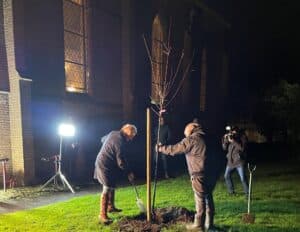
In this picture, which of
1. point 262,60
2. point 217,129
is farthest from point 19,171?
point 262,60

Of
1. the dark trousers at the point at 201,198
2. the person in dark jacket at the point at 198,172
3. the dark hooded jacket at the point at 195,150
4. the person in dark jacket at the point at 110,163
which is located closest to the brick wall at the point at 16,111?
the person in dark jacket at the point at 110,163

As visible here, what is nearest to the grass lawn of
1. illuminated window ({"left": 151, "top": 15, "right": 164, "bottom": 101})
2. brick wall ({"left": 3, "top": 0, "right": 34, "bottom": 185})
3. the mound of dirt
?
the mound of dirt

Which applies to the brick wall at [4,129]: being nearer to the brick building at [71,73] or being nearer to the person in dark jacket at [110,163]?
the brick building at [71,73]

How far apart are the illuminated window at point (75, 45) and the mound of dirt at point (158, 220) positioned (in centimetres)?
751

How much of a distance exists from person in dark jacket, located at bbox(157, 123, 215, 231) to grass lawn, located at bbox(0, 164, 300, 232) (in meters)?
0.45

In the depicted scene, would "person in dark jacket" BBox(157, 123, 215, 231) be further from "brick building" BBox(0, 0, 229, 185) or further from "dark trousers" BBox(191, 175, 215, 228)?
"brick building" BBox(0, 0, 229, 185)

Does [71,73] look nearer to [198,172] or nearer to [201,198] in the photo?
[198,172]

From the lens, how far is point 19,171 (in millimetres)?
11539

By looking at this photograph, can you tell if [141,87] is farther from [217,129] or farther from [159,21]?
[217,129]

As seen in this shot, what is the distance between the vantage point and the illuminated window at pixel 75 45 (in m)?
14.1

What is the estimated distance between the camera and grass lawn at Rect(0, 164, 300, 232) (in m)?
7.05

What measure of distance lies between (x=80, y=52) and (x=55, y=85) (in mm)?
2298

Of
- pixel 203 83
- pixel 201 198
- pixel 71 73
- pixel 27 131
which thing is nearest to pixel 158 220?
pixel 201 198

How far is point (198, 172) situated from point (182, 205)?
251cm
